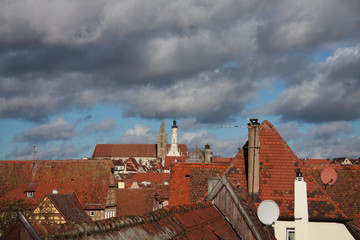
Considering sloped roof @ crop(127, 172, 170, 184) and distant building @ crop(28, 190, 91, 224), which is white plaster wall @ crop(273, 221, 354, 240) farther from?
sloped roof @ crop(127, 172, 170, 184)

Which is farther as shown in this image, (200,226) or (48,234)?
(200,226)

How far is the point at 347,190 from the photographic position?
19000mm

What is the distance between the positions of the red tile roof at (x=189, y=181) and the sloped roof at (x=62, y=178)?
77.8ft

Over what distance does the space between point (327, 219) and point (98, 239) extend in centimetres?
1290

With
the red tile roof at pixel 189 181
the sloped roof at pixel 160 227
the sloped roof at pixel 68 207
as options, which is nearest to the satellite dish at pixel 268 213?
the sloped roof at pixel 160 227

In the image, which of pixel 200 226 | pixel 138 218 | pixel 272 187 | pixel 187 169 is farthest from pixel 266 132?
pixel 138 218

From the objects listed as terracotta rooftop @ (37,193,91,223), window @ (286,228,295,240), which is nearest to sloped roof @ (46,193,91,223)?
terracotta rooftop @ (37,193,91,223)

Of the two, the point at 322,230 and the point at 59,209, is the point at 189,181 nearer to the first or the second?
the point at 322,230

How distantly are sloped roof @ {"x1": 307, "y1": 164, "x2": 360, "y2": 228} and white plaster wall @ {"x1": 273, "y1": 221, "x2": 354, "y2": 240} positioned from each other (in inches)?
72.8

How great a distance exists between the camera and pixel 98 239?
4.50 m

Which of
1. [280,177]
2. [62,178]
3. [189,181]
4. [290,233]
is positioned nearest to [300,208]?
[290,233]

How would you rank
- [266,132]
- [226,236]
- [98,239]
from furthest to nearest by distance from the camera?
[266,132] < [226,236] < [98,239]

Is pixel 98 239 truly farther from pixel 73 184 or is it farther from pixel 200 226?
pixel 73 184

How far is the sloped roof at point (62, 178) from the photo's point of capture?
1774 inches
